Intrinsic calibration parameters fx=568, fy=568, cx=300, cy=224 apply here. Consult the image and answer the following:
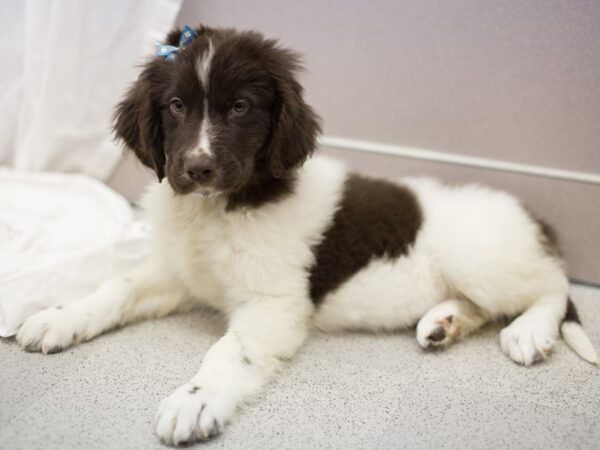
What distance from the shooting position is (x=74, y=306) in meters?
1.94

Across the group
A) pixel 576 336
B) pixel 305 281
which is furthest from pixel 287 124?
pixel 576 336

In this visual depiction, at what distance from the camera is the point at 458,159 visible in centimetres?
264

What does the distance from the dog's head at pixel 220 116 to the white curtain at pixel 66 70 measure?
997 mm

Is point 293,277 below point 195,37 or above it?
below

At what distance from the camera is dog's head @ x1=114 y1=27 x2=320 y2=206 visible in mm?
1692

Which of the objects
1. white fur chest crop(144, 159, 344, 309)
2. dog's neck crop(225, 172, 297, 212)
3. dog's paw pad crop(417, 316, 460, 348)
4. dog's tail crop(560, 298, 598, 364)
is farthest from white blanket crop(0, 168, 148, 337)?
dog's tail crop(560, 298, 598, 364)

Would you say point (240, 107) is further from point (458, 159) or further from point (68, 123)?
point (68, 123)

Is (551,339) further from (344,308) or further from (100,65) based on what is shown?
(100,65)

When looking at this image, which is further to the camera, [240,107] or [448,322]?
[448,322]

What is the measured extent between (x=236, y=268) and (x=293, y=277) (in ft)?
0.64

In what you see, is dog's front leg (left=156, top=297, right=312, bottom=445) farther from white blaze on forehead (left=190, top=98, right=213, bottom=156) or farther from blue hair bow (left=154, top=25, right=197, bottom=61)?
blue hair bow (left=154, top=25, right=197, bottom=61)

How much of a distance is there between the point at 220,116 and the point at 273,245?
1.52ft

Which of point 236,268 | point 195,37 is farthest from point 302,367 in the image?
point 195,37

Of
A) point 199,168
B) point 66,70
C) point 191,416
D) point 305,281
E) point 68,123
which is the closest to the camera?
point 191,416
